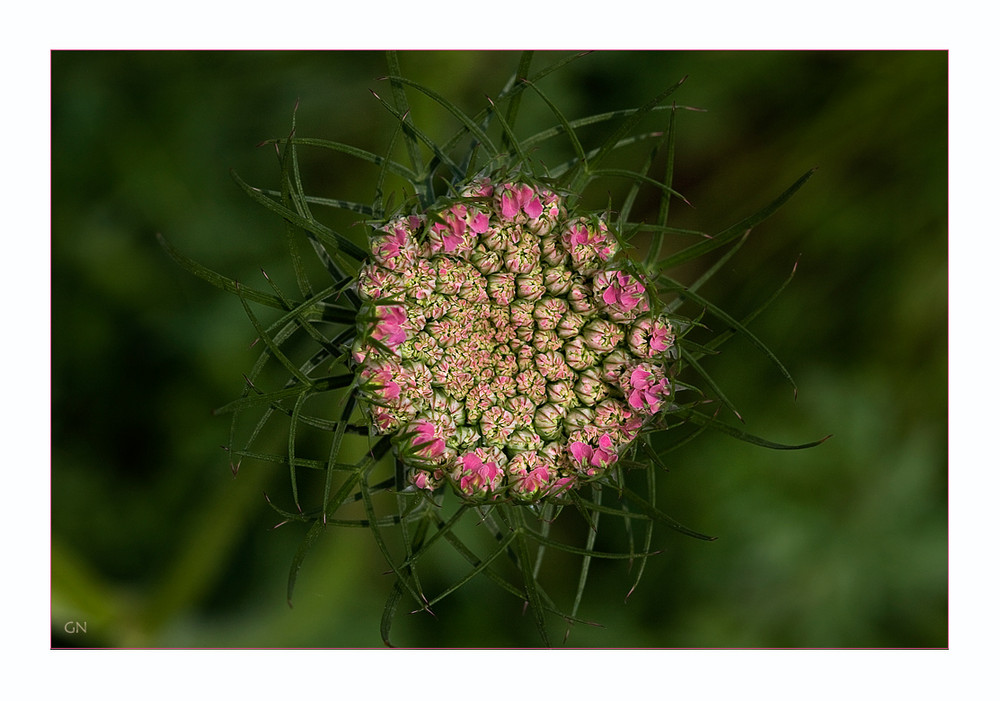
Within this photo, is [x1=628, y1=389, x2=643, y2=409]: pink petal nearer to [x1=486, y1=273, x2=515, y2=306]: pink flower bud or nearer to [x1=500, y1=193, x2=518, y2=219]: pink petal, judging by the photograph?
[x1=486, y1=273, x2=515, y2=306]: pink flower bud

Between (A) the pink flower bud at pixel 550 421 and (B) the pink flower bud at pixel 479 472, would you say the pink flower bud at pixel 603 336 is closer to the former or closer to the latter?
(A) the pink flower bud at pixel 550 421

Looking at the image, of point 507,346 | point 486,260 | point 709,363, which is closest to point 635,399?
point 507,346

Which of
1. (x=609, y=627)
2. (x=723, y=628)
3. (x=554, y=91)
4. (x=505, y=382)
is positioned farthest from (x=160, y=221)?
(x=723, y=628)

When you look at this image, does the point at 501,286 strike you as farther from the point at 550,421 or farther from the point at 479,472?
the point at 479,472

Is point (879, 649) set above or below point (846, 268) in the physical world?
below

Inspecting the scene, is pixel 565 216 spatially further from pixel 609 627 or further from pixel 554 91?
pixel 609 627

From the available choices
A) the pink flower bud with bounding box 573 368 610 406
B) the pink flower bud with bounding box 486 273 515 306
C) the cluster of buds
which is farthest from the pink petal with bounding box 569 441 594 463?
the pink flower bud with bounding box 486 273 515 306

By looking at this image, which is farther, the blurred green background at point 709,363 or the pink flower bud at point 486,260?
the blurred green background at point 709,363

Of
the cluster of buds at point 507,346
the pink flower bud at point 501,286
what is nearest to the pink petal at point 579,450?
the cluster of buds at point 507,346
